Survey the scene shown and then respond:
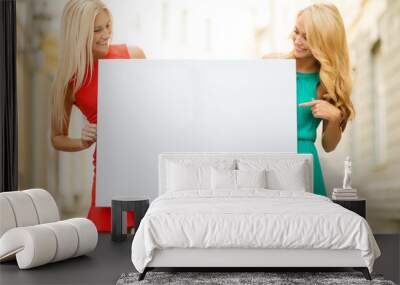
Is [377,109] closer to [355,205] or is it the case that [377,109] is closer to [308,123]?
[308,123]

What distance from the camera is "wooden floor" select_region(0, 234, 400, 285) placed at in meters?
4.43

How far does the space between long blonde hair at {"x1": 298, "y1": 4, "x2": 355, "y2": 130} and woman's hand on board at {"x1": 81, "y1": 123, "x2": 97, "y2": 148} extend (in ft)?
9.03

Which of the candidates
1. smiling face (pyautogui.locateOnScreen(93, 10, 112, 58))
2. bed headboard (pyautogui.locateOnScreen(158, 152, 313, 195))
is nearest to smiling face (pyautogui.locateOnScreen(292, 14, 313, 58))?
bed headboard (pyautogui.locateOnScreen(158, 152, 313, 195))

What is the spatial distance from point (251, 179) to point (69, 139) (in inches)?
96.2

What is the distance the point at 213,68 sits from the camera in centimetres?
686

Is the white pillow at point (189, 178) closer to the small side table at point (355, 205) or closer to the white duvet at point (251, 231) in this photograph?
the small side table at point (355, 205)

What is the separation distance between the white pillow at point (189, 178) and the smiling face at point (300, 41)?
78.2 inches

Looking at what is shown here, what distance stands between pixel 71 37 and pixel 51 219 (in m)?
2.65

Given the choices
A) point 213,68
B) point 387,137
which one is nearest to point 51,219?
point 213,68

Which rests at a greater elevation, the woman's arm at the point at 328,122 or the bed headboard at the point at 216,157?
the woman's arm at the point at 328,122

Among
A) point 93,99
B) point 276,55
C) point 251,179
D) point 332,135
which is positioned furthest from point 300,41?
point 93,99

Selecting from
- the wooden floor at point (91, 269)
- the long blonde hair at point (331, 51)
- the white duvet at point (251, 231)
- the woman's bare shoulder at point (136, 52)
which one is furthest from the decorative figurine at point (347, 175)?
the woman's bare shoulder at point (136, 52)

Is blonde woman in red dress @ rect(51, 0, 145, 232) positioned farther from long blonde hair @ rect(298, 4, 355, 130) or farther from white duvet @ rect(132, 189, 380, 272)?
white duvet @ rect(132, 189, 380, 272)

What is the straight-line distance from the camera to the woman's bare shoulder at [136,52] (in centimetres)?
708
